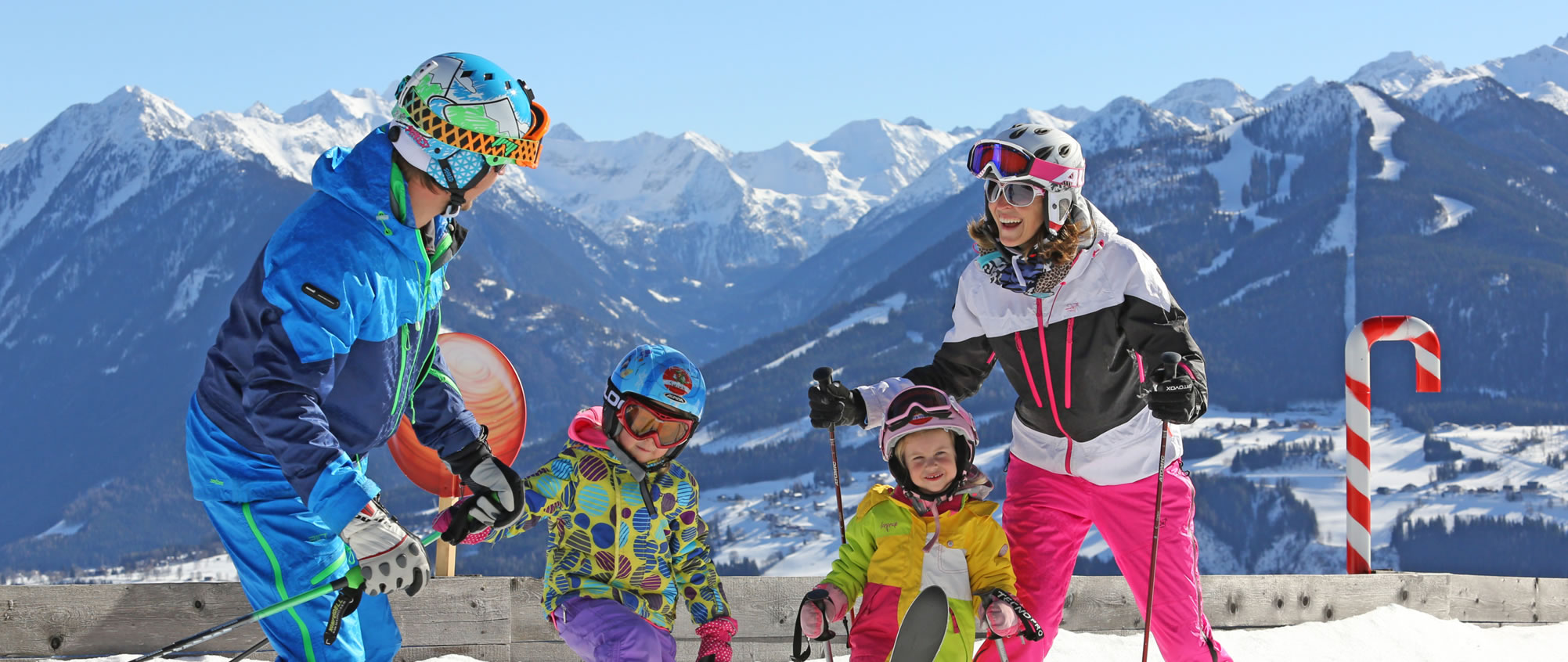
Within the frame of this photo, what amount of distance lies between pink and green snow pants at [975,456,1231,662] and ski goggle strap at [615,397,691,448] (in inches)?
47.6

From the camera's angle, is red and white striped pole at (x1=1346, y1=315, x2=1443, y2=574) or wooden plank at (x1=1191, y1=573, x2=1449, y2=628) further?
red and white striped pole at (x1=1346, y1=315, x2=1443, y2=574)

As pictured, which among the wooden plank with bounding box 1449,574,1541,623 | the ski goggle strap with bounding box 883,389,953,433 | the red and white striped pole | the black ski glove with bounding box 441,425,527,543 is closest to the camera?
the black ski glove with bounding box 441,425,527,543

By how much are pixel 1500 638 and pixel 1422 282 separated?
18684 cm

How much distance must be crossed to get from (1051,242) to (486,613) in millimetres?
2814

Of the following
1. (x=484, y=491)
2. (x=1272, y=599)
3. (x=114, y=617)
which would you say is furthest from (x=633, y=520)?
(x=1272, y=599)

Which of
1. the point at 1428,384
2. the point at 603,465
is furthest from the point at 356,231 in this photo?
the point at 1428,384

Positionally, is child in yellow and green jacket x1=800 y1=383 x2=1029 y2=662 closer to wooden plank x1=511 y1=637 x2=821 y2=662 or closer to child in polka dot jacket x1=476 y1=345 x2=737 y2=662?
child in polka dot jacket x1=476 y1=345 x2=737 y2=662

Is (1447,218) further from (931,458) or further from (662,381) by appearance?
(662,381)

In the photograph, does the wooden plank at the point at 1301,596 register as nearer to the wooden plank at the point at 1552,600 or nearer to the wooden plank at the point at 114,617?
the wooden plank at the point at 1552,600

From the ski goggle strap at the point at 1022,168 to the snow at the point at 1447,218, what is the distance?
213m

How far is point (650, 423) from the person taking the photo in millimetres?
4133

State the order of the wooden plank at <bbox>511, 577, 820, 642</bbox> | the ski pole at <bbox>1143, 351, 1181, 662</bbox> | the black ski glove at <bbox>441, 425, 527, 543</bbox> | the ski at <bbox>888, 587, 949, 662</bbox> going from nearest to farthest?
the black ski glove at <bbox>441, 425, 527, 543</bbox> < the ski at <bbox>888, 587, 949, 662</bbox> < the ski pole at <bbox>1143, 351, 1181, 662</bbox> < the wooden plank at <bbox>511, 577, 820, 642</bbox>

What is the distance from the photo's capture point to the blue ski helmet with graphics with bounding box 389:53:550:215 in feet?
10.3

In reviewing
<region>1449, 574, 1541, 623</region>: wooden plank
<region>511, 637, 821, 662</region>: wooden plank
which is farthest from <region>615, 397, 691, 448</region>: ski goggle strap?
<region>1449, 574, 1541, 623</region>: wooden plank
